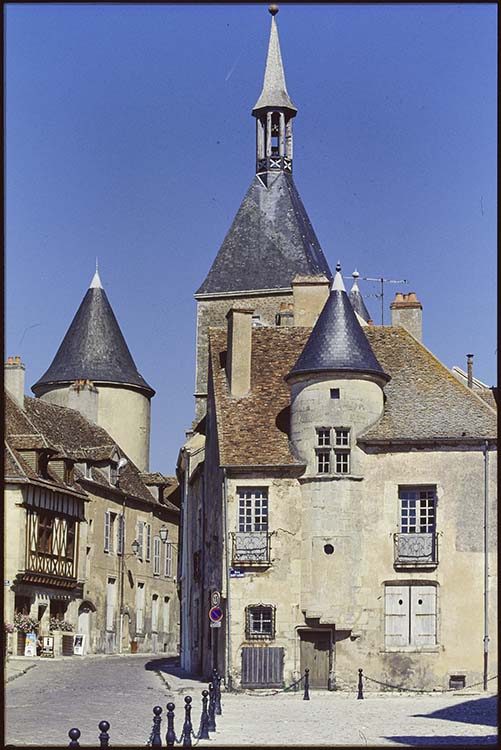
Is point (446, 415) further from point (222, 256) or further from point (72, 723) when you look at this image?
point (222, 256)

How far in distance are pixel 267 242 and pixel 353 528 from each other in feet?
106

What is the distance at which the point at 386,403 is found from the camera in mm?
28703

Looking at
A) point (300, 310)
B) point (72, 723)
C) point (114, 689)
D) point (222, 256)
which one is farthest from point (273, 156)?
point (72, 723)

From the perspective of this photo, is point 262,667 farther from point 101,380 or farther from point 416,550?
point 101,380

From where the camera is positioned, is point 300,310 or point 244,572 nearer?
point 244,572

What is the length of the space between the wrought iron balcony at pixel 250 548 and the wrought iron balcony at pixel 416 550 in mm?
2576

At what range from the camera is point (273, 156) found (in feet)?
202

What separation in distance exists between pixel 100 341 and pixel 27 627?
780 inches

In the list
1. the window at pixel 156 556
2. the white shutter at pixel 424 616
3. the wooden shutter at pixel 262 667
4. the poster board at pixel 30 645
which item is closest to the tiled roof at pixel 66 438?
the window at pixel 156 556

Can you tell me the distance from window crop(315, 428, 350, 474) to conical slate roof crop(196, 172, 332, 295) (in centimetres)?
2890

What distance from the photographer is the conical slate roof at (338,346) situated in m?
27.8

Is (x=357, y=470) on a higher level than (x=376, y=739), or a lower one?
higher

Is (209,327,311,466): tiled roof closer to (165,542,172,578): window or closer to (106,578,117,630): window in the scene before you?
(106,578,117,630): window

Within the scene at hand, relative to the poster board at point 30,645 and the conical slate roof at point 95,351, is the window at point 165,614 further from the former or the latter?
the poster board at point 30,645
